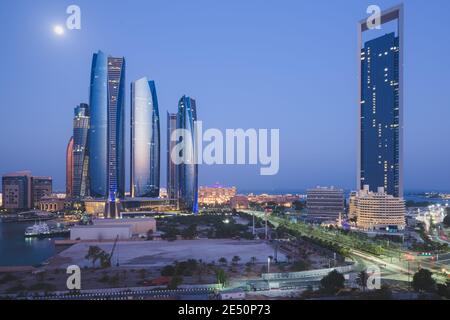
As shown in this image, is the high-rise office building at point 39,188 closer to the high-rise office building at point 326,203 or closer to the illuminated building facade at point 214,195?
the illuminated building facade at point 214,195

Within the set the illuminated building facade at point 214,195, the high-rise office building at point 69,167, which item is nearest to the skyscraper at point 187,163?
the illuminated building facade at point 214,195

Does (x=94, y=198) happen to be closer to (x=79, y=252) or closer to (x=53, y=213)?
(x=53, y=213)

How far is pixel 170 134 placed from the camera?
20.4 metres

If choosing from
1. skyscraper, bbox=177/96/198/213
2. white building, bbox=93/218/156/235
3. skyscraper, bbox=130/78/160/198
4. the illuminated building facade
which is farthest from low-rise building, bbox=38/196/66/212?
white building, bbox=93/218/156/235

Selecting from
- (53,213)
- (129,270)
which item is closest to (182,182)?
(53,213)

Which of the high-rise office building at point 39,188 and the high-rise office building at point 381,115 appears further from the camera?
the high-rise office building at point 39,188

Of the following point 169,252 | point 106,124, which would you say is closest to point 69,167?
point 106,124

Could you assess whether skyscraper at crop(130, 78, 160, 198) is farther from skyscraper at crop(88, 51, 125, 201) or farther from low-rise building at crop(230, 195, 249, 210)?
low-rise building at crop(230, 195, 249, 210)

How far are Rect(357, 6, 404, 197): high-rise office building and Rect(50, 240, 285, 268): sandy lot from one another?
8430 millimetres

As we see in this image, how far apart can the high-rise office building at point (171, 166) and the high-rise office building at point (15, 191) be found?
6409mm

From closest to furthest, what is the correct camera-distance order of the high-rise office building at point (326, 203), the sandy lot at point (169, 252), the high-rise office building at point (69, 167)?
1. the sandy lot at point (169, 252)
2. the high-rise office building at point (326, 203)
3. the high-rise office building at point (69, 167)

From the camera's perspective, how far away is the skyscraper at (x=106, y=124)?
17141 mm

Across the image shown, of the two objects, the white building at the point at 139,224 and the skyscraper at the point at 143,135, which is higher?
the skyscraper at the point at 143,135

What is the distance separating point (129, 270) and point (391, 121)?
12.4 m
